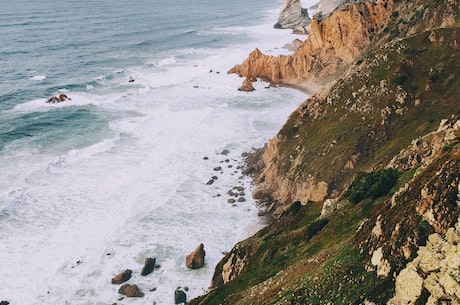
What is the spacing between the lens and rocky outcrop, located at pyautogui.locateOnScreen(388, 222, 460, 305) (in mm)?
14391

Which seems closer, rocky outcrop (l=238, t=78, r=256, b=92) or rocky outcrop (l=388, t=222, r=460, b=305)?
rocky outcrop (l=388, t=222, r=460, b=305)

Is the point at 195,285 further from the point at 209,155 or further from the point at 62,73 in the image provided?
the point at 62,73

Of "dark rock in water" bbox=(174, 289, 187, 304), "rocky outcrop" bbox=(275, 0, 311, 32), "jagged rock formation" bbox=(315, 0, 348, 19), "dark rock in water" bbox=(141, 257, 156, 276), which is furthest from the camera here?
"rocky outcrop" bbox=(275, 0, 311, 32)

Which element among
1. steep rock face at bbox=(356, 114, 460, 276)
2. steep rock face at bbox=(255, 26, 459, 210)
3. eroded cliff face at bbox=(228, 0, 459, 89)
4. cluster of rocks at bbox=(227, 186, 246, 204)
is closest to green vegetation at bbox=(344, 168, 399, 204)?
steep rock face at bbox=(356, 114, 460, 276)

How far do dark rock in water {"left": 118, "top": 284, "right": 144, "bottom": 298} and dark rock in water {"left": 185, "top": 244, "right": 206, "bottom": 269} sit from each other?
5.65m

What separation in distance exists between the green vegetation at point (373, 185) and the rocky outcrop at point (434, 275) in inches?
493

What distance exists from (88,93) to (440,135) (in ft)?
286

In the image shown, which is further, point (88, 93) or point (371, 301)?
point (88, 93)

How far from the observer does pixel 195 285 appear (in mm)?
42750

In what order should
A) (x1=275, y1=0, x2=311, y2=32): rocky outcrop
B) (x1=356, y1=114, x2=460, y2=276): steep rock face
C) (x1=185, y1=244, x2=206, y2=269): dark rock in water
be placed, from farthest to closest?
(x1=275, y1=0, x2=311, y2=32): rocky outcrop
(x1=185, y1=244, x2=206, y2=269): dark rock in water
(x1=356, y1=114, x2=460, y2=276): steep rock face

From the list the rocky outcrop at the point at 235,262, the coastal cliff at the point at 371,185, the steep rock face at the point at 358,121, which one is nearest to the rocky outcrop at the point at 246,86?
the coastal cliff at the point at 371,185

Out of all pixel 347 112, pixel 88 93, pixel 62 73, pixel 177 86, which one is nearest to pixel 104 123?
pixel 88 93

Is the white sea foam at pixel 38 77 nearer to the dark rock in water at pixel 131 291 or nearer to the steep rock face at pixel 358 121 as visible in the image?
the steep rock face at pixel 358 121

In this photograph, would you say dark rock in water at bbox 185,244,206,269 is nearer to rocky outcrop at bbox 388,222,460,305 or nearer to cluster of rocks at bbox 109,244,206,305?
cluster of rocks at bbox 109,244,206,305
